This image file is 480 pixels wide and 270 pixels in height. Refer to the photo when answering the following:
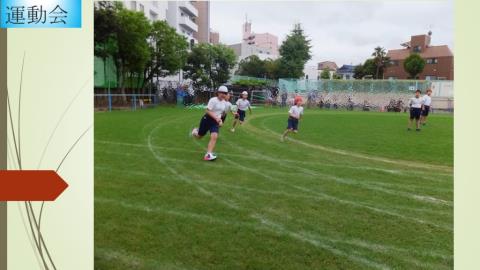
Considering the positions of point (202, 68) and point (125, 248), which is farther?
point (202, 68)

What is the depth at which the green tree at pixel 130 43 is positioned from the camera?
22344 millimetres

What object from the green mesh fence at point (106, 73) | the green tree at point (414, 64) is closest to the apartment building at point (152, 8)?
the green mesh fence at point (106, 73)

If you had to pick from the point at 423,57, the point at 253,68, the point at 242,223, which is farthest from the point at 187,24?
the point at 242,223

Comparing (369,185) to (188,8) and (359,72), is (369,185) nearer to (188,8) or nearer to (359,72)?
(188,8)

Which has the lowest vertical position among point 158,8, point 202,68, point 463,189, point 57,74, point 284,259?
point 284,259

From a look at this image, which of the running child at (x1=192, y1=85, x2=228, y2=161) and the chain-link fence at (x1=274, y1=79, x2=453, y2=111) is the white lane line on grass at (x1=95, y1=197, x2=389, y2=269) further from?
the chain-link fence at (x1=274, y1=79, x2=453, y2=111)

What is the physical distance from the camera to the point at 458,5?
8.73 ft

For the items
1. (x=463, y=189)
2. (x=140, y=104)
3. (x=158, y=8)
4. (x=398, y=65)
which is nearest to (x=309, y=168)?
(x=463, y=189)

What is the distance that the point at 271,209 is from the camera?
4.52m

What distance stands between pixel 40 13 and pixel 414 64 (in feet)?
169

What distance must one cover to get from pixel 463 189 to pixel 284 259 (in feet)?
5.04

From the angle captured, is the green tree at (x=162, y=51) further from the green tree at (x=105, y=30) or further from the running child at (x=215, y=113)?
the running child at (x=215, y=113)

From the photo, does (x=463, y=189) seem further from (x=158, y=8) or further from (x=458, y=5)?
(x=158, y=8)

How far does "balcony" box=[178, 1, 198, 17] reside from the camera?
153ft
